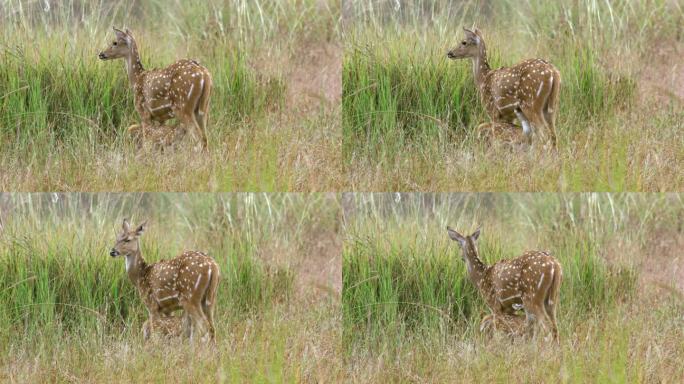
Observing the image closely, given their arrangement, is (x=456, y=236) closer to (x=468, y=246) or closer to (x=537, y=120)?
(x=468, y=246)

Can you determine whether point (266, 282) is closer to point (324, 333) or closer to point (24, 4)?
point (324, 333)

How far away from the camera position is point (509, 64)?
10195 millimetres

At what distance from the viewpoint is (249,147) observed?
999 centimetres

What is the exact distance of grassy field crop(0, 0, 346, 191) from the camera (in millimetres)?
9969

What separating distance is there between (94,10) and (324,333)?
9.85 feet

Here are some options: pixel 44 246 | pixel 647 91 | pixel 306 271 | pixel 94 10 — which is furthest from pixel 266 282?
pixel 647 91

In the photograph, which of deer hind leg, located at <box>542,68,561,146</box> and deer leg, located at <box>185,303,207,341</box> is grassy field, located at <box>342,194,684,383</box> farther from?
deer leg, located at <box>185,303,207,341</box>

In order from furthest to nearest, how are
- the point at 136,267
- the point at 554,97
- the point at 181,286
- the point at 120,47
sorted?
the point at 120,47 → the point at 554,97 → the point at 136,267 → the point at 181,286

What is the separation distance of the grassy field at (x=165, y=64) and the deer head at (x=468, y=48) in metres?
0.88

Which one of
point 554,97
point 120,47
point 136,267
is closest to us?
point 136,267

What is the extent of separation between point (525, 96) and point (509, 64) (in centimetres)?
35

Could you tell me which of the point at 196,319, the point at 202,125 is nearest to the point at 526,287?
the point at 196,319

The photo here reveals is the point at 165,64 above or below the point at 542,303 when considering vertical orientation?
above

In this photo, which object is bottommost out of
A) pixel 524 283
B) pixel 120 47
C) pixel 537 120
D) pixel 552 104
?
pixel 524 283
